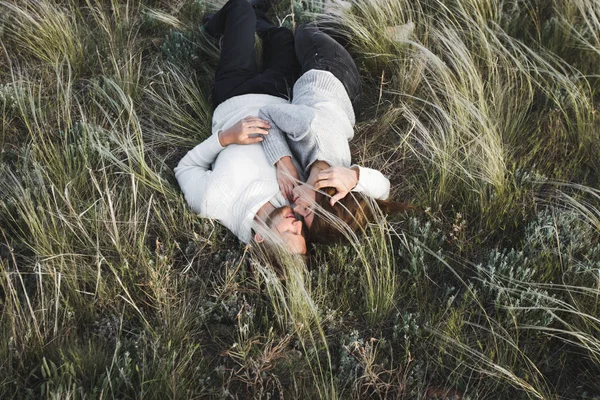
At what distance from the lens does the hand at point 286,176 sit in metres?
3.57

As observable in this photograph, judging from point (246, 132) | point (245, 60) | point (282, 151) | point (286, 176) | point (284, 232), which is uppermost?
point (245, 60)

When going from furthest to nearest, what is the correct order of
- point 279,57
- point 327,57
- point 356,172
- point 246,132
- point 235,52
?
point 279,57, point 235,52, point 327,57, point 246,132, point 356,172

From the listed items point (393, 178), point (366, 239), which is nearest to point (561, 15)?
point (393, 178)

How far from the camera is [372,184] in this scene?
355cm

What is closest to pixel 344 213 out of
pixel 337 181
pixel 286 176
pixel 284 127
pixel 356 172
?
pixel 337 181

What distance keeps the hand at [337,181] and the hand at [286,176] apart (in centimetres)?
23

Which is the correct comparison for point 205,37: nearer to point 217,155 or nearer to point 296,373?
point 217,155

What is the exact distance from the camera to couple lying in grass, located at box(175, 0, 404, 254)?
3379 millimetres

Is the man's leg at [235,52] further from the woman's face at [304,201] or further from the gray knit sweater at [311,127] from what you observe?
the woman's face at [304,201]

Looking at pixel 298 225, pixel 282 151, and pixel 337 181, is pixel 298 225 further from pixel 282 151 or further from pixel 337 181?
pixel 282 151

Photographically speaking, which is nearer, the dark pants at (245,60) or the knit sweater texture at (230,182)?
the knit sweater texture at (230,182)

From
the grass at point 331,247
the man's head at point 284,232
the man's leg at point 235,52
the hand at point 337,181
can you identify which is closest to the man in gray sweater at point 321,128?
the hand at point 337,181

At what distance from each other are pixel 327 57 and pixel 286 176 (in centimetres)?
108

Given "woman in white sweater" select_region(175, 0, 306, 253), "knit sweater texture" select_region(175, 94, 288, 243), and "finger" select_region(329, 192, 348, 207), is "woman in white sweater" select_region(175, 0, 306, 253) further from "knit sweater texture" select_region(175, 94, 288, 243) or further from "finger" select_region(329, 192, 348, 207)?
"finger" select_region(329, 192, 348, 207)
